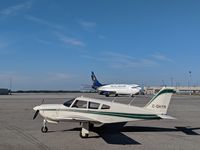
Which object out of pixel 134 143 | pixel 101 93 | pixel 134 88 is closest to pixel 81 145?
pixel 134 143

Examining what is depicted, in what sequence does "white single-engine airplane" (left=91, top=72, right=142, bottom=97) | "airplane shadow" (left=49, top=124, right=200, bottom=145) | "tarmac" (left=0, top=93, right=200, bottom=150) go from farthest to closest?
"white single-engine airplane" (left=91, top=72, right=142, bottom=97) < "airplane shadow" (left=49, top=124, right=200, bottom=145) < "tarmac" (left=0, top=93, right=200, bottom=150)

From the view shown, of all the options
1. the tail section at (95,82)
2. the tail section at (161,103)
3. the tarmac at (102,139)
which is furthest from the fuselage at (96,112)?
the tail section at (95,82)

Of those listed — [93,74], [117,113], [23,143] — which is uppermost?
[93,74]

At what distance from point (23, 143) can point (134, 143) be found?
4228 mm

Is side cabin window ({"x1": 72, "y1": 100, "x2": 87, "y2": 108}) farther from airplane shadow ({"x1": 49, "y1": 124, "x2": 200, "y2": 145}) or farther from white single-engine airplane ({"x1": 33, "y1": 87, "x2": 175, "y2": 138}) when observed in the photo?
airplane shadow ({"x1": 49, "y1": 124, "x2": 200, "y2": 145})

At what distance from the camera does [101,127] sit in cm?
1711

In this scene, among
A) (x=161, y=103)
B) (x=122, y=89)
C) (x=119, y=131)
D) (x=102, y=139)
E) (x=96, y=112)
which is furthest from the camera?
(x=122, y=89)

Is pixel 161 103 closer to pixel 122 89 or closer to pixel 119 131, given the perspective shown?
pixel 119 131

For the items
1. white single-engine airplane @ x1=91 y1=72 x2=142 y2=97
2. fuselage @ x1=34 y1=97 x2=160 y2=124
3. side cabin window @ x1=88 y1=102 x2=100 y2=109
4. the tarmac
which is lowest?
the tarmac

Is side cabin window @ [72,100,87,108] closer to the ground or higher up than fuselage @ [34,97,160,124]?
higher up

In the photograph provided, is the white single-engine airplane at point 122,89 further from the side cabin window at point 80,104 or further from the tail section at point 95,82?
the side cabin window at point 80,104

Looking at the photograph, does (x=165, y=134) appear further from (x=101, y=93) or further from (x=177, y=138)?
(x=101, y=93)

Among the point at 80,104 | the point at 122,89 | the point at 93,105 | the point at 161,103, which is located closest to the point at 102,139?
the point at 93,105

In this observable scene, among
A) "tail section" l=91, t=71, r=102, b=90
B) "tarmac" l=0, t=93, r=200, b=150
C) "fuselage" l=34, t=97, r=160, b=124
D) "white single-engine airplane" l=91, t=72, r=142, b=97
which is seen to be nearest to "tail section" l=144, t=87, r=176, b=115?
"fuselage" l=34, t=97, r=160, b=124
